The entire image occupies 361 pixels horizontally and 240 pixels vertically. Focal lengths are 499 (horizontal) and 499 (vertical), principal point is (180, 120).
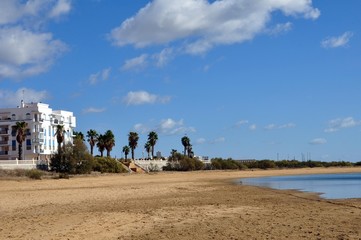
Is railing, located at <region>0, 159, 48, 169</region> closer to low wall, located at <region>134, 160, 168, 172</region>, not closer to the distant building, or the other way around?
low wall, located at <region>134, 160, 168, 172</region>

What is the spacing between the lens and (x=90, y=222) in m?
18.8

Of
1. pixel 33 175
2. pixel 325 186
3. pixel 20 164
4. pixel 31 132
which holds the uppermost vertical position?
pixel 31 132

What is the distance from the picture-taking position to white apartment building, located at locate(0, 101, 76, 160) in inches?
4254

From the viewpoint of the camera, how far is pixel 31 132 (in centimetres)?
10888

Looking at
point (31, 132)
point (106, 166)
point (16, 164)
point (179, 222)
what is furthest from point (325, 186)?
point (31, 132)

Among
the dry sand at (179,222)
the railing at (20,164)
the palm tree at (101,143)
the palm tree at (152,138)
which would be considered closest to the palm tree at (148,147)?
the palm tree at (152,138)

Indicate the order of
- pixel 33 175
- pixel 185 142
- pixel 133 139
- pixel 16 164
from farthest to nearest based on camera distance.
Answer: pixel 185 142, pixel 133 139, pixel 16 164, pixel 33 175

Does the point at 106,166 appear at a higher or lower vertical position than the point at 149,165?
higher

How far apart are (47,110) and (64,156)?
132ft

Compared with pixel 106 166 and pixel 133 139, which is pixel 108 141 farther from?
pixel 106 166

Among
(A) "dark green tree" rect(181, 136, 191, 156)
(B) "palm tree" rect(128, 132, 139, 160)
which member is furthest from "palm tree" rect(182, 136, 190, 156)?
(B) "palm tree" rect(128, 132, 139, 160)

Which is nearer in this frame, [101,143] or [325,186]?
[325,186]

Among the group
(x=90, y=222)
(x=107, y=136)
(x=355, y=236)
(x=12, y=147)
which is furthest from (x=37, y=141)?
(x=355, y=236)

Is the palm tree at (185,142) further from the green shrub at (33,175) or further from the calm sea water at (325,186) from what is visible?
the green shrub at (33,175)
